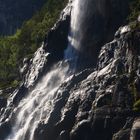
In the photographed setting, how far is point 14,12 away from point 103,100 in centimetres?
10299

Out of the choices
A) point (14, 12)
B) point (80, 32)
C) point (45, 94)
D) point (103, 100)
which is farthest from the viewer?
point (14, 12)

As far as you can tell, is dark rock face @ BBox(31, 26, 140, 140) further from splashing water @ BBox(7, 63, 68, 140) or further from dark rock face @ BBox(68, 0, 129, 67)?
dark rock face @ BBox(68, 0, 129, 67)

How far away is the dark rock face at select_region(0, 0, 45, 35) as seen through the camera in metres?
166

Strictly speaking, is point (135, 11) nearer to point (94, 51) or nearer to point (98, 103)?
point (94, 51)

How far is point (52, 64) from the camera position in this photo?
8969cm

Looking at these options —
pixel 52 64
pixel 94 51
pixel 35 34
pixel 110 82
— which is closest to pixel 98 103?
pixel 110 82

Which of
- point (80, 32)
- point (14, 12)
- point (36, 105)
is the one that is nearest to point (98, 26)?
point (80, 32)

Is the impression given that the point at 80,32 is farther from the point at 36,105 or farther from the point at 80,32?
the point at 36,105

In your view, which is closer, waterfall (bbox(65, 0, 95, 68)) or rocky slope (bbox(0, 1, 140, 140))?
rocky slope (bbox(0, 1, 140, 140))

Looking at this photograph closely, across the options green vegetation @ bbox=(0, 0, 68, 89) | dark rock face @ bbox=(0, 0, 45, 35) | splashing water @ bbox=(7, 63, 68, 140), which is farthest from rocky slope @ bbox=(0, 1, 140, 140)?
dark rock face @ bbox=(0, 0, 45, 35)

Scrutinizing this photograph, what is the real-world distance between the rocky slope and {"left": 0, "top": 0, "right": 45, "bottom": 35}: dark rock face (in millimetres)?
83304

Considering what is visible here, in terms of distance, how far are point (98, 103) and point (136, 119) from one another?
19.9 feet

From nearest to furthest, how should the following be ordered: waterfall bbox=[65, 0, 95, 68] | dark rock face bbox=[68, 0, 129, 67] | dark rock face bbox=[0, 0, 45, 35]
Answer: dark rock face bbox=[68, 0, 129, 67], waterfall bbox=[65, 0, 95, 68], dark rock face bbox=[0, 0, 45, 35]

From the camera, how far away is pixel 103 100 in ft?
226
